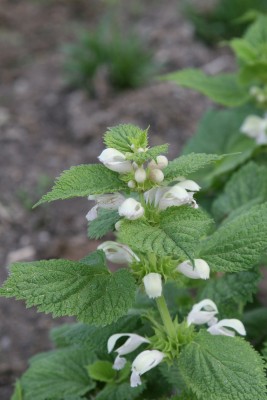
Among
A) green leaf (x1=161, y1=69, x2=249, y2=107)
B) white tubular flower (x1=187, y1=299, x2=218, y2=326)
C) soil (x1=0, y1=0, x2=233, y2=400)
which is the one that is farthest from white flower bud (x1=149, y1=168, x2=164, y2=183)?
soil (x1=0, y1=0, x2=233, y2=400)

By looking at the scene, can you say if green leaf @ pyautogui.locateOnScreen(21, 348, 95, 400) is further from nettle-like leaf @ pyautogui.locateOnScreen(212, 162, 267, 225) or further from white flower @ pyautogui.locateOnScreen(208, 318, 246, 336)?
nettle-like leaf @ pyautogui.locateOnScreen(212, 162, 267, 225)

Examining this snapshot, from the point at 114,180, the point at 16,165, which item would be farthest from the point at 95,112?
the point at 114,180

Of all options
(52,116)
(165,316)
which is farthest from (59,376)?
(52,116)

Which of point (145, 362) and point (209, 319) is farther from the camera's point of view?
point (209, 319)

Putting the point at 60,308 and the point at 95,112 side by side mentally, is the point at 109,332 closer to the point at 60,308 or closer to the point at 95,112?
the point at 60,308

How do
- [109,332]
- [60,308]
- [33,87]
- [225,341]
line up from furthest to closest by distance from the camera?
[33,87] → [109,332] → [225,341] → [60,308]

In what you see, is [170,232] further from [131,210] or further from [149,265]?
[149,265]
